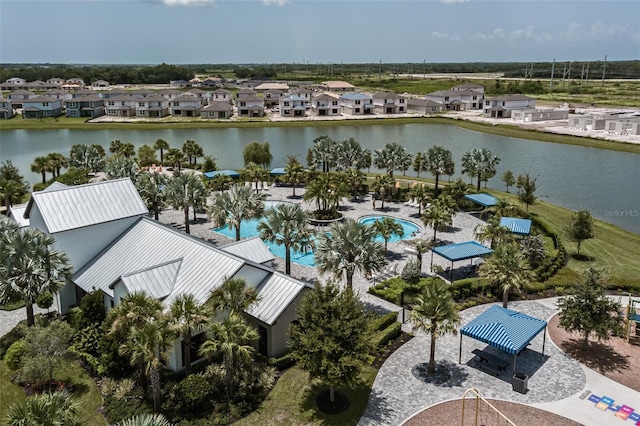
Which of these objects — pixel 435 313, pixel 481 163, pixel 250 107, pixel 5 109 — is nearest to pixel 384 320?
pixel 435 313

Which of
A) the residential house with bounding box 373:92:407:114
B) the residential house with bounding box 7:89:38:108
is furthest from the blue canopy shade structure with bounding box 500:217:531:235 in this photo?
the residential house with bounding box 7:89:38:108

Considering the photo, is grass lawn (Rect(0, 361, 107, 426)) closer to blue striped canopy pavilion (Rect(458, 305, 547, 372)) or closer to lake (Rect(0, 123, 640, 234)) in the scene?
blue striped canopy pavilion (Rect(458, 305, 547, 372))

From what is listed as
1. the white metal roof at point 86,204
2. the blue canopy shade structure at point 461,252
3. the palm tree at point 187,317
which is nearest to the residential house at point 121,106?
the white metal roof at point 86,204

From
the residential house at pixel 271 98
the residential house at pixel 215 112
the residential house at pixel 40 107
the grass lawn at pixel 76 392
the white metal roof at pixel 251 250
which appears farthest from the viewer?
the residential house at pixel 271 98

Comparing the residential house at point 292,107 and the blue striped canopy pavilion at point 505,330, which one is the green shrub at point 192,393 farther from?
the residential house at point 292,107

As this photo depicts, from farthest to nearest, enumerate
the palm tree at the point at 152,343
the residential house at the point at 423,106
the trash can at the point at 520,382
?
the residential house at the point at 423,106 → the trash can at the point at 520,382 → the palm tree at the point at 152,343

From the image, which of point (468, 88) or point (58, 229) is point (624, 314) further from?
point (468, 88)
